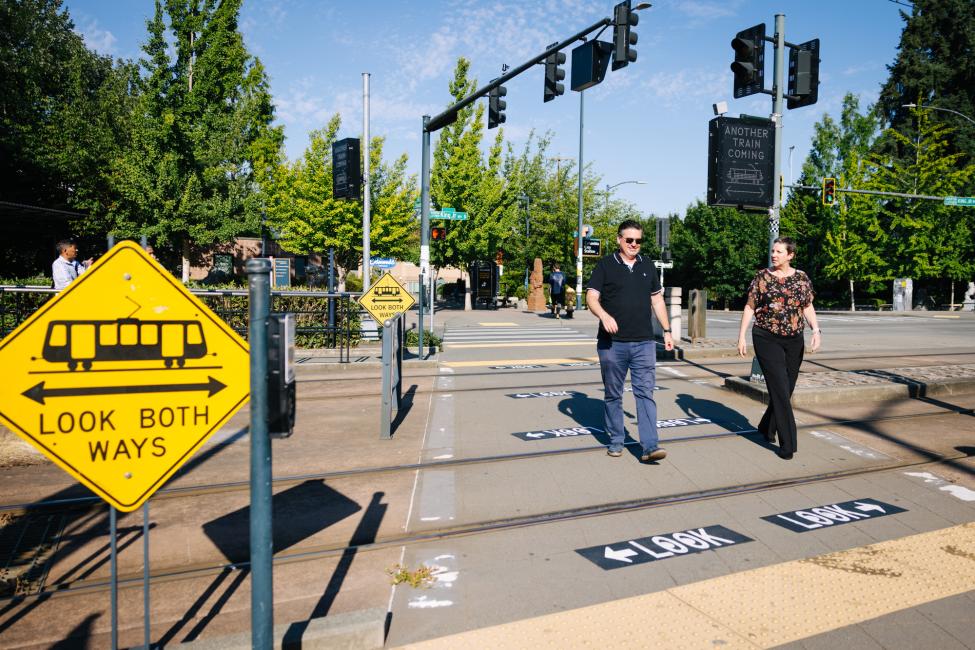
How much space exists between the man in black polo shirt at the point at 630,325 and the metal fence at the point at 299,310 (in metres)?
7.01

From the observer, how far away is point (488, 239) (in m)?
30.0

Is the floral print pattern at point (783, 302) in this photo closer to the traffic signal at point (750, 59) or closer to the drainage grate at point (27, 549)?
the traffic signal at point (750, 59)

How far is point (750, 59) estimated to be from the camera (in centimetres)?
945

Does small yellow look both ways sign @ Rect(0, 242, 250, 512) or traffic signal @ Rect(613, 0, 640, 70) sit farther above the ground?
traffic signal @ Rect(613, 0, 640, 70)

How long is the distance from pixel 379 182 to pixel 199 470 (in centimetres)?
3216

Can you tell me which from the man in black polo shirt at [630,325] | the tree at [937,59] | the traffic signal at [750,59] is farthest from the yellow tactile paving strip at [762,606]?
the tree at [937,59]

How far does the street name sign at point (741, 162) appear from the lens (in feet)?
29.9

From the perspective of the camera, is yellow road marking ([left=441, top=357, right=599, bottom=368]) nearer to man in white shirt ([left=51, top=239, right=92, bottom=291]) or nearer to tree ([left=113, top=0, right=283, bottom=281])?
man in white shirt ([left=51, top=239, right=92, bottom=291])

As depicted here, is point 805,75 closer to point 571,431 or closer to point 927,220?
point 571,431

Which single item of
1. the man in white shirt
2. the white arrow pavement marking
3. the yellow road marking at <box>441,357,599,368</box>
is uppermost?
the man in white shirt

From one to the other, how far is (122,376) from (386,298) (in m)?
7.20

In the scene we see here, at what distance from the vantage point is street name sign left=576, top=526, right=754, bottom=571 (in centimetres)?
395

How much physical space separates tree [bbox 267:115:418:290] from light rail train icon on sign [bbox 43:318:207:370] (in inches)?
1182

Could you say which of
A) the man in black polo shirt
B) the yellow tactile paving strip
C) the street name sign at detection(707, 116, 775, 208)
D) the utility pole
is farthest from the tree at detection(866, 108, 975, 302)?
the yellow tactile paving strip
